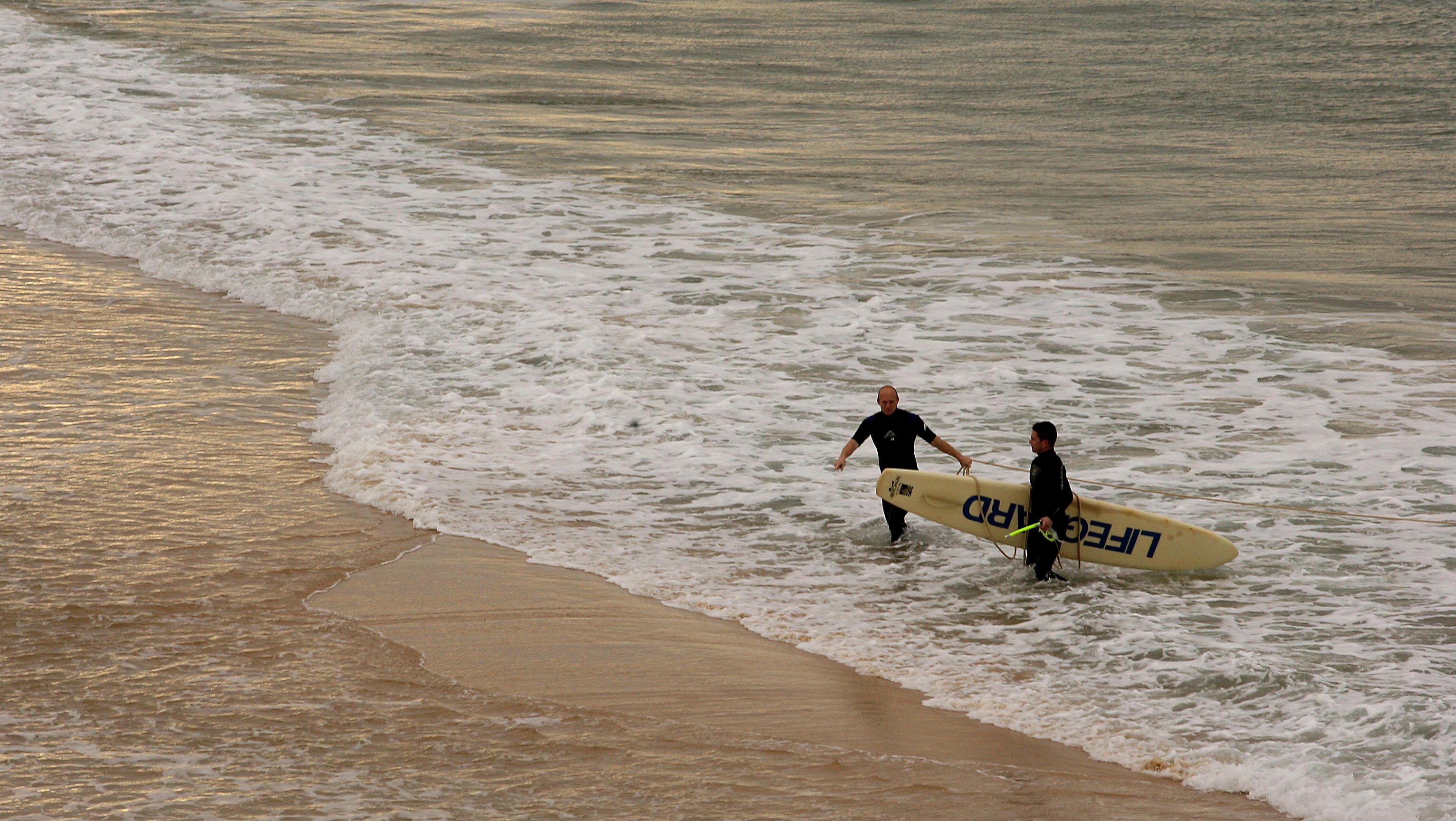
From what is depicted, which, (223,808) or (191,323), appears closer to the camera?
(223,808)

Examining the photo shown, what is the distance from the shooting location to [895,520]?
394 inches

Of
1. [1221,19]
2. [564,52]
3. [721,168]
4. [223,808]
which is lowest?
[223,808]

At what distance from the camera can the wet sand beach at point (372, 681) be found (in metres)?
6.33

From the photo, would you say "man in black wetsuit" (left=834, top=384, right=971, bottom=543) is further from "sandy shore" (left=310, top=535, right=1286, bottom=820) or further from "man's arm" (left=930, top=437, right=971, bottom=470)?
"sandy shore" (left=310, top=535, right=1286, bottom=820)

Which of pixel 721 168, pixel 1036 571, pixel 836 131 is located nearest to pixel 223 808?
pixel 1036 571

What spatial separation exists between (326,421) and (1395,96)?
25.3 m

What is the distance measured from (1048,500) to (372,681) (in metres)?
4.75

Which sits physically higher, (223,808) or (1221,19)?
(1221,19)

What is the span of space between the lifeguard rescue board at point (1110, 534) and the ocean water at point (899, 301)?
180 mm

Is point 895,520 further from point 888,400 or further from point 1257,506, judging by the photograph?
point 1257,506

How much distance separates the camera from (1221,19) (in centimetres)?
3653

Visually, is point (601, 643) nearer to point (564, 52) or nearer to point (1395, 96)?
point (1395, 96)

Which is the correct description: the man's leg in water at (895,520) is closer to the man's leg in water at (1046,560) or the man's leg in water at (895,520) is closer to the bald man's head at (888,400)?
the bald man's head at (888,400)

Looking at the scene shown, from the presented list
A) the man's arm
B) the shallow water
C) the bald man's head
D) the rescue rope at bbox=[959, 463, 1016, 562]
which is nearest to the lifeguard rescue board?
the rescue rope at bbox=[959, 463, 1016, 562]
